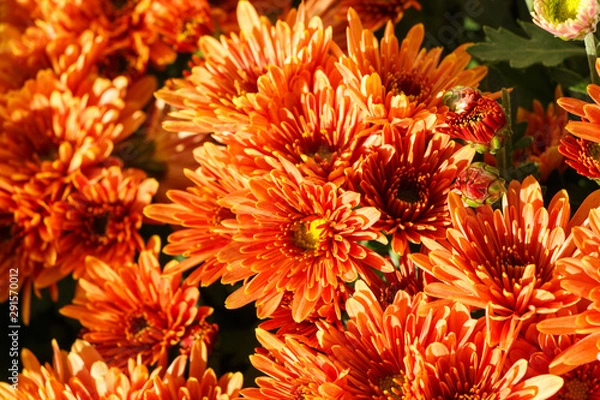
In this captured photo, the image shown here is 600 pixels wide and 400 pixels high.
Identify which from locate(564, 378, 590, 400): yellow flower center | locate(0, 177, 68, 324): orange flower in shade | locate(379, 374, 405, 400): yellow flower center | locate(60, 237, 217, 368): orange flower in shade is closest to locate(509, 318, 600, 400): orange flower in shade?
locate(564, 378, 590, 400): yellow flower center

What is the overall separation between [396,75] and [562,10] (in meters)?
0.21

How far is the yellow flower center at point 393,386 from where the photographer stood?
749 millimetres

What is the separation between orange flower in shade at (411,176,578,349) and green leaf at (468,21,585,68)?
291 millimetres

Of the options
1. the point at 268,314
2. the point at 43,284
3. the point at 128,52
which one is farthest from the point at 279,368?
the point at 128,52

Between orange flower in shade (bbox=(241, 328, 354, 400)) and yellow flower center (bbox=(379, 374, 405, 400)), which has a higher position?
orange flower in shade (bbox=(241, 328, 354, 400))

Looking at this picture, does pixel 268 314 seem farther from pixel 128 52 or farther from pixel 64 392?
pixel 128 52

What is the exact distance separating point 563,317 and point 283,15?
739 mm

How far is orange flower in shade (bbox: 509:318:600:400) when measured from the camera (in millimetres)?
690

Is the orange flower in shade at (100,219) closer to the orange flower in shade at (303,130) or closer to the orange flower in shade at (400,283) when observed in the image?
the orange flower in shade at (303,130)

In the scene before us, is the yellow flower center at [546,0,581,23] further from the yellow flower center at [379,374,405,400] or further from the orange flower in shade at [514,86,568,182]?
the yellow flower center at [379,374,405,400]

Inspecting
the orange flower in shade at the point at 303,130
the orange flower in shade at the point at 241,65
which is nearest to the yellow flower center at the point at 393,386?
the orange flower in shade at the point at 303,130

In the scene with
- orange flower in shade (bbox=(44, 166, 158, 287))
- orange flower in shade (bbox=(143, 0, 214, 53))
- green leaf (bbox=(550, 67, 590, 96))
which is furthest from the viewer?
orange flower in shade (bbox=(143, 0, 214, 53))

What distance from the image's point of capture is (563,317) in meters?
0.67

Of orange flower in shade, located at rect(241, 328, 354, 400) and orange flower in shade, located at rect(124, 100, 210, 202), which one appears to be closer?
orange flower in shade, located at rect(241, 328, 354, 400)
